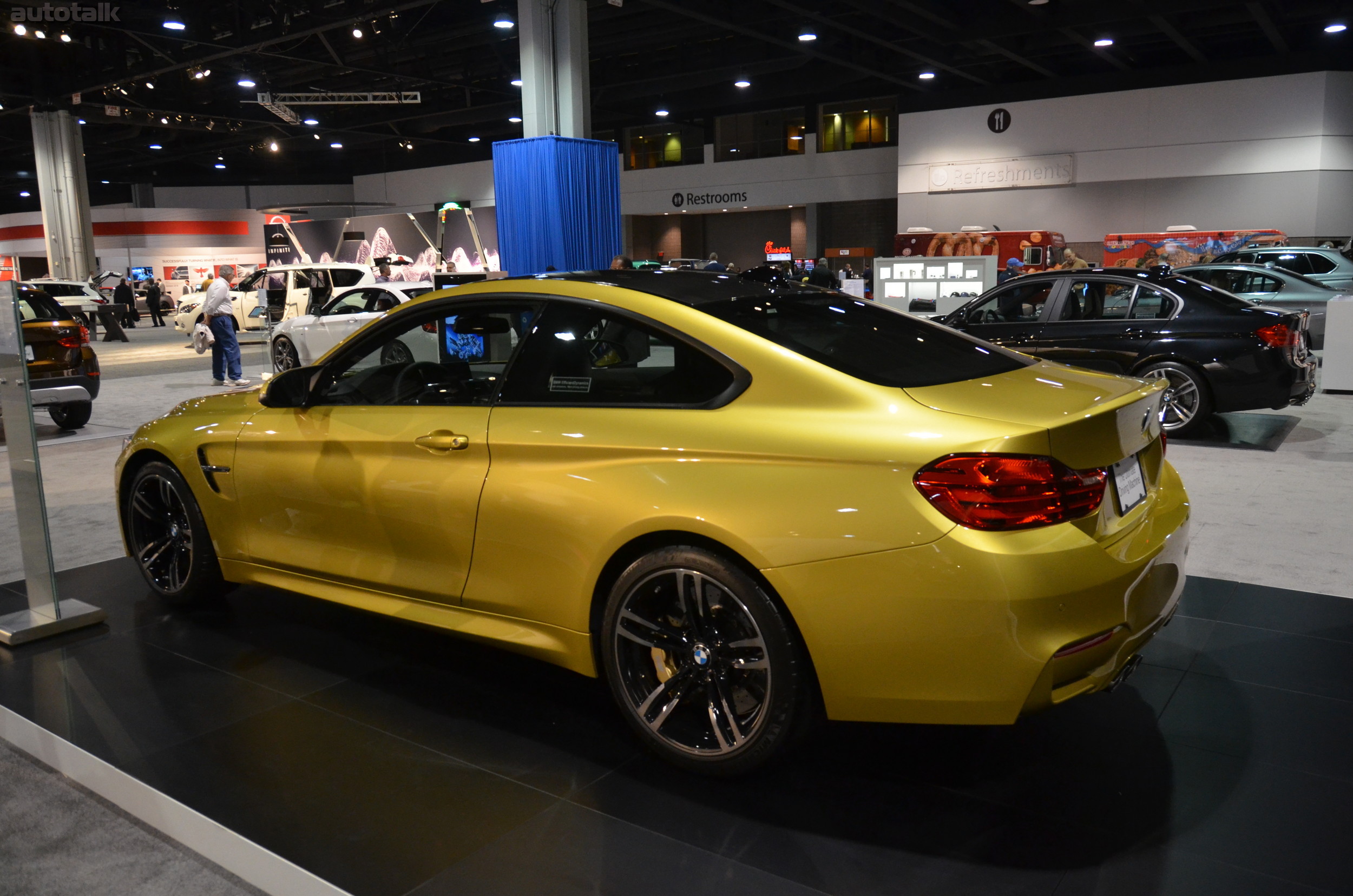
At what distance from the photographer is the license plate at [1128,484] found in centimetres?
260

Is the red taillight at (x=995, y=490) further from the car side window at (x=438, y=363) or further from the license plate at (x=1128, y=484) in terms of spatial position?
the car side window at (x=438, y=363)

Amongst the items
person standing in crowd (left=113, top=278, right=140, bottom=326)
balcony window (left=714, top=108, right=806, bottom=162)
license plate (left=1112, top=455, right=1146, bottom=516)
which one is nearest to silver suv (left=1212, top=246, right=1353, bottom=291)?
license plate (left=1112, top=455, right=1146, bottom=516)

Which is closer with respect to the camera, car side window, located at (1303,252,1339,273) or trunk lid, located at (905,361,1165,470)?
trunk lid, located at (905,361,1165,470)

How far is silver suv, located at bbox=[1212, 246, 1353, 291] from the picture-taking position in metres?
14.0

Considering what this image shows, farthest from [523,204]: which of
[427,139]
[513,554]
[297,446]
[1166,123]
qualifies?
[427,139]

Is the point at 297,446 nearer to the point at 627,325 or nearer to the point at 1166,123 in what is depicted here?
the point at 627,325

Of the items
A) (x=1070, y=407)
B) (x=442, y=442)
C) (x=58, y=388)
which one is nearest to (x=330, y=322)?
(x=58, y=388)

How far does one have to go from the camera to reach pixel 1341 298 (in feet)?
33.5

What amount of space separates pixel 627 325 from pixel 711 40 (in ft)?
73.9

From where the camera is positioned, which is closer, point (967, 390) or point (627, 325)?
point (967, 390)

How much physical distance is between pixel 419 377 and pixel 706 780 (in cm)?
174

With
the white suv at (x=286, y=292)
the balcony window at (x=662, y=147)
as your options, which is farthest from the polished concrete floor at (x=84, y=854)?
the balcony window at (x=662, y=147)

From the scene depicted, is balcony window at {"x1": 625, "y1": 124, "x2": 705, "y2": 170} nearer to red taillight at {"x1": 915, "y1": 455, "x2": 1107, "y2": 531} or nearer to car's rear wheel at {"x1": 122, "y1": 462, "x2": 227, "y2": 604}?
car's rear wheel at {"x1": 122, "y1": 462, "x2": 227, "y2": 604}

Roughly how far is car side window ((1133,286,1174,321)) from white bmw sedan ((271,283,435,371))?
9.99 m
